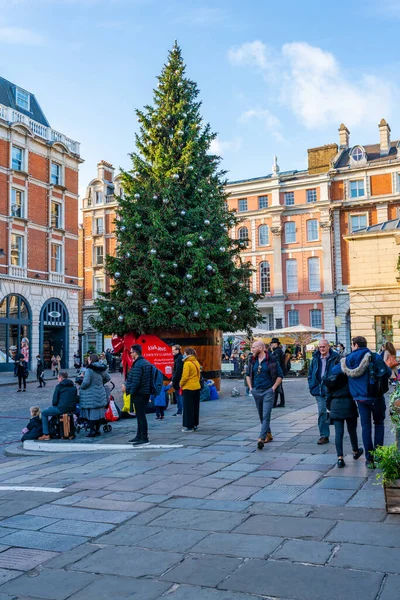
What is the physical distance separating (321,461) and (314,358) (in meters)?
1.91

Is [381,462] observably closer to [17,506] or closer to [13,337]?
[17,506]

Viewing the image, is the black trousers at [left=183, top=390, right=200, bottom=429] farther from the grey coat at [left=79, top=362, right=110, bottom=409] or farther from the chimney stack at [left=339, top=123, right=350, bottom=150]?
the chimney stack at [left=339, top=123, right=350, bottom=150]

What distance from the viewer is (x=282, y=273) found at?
2079 inches

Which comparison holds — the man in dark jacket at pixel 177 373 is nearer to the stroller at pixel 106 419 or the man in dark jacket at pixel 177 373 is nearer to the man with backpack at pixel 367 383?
the stroller at pixel 106 419

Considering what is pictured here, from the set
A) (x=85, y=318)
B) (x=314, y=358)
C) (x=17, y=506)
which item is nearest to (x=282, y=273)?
(x=85, y=318)

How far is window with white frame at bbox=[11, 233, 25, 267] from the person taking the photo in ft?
118

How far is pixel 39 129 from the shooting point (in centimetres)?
3869

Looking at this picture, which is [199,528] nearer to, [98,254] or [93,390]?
[93,390]

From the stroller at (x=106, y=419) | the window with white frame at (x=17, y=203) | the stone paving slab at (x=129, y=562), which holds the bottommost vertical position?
the stone paving slab at (x=129, y=562)

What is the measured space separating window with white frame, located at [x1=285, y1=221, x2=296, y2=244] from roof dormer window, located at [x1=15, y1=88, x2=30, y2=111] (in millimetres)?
23951

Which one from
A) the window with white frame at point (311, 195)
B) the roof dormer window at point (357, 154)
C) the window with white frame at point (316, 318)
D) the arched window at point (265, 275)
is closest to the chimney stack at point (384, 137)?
the roof dormer window at point (357, 154)

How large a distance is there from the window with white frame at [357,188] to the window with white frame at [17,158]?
27197 millimetres

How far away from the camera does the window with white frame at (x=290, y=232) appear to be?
52.7 metres

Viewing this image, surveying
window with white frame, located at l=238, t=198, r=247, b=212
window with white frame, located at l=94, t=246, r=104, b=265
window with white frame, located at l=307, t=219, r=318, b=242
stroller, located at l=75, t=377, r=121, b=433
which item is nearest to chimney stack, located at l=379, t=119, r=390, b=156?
window with white frame, located at l=307, t=219, r=318, b=242
